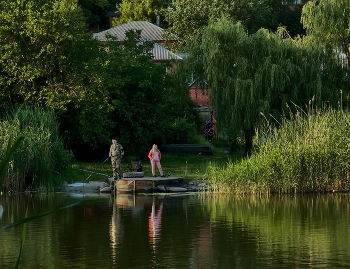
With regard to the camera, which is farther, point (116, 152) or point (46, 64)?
→ point (46, 64)

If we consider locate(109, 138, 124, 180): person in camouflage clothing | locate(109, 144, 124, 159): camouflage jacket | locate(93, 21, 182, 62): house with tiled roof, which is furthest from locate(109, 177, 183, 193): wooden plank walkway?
locate(93, 21, 182, 62): house with tiled roof

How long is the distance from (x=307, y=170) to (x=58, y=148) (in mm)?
9770

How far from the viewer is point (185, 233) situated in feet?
61.9

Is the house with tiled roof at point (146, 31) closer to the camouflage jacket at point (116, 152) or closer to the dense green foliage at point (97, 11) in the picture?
the dense green foliage at point (97, 11)

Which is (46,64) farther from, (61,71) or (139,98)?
(139,98)

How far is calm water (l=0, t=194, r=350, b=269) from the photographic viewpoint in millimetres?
14789

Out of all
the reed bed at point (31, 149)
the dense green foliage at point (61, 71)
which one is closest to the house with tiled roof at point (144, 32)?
the dense green foliage at point (61, 71)

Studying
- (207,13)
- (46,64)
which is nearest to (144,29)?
(207,13)

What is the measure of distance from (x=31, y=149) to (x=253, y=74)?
1121 centimetres

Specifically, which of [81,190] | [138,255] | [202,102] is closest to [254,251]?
[138,255]

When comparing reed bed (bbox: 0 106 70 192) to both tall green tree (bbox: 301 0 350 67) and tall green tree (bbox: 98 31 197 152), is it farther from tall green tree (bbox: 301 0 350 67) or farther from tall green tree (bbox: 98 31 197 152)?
tall green tree (bbox: 301 0 350 67)

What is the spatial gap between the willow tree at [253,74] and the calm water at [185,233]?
349 inches

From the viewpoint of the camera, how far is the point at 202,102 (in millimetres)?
62938

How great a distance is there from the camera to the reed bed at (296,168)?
27.8 meters
